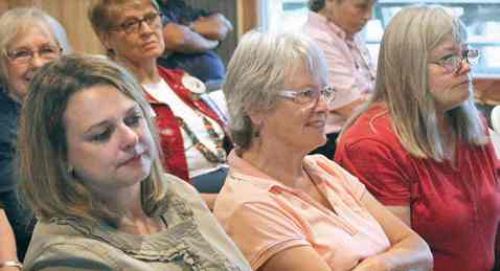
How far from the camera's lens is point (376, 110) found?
220 centimetres

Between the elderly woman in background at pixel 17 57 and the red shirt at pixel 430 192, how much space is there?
0.84 m

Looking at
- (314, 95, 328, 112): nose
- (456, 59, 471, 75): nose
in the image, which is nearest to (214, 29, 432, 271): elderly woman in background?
(314, 95, 328, 112): nose

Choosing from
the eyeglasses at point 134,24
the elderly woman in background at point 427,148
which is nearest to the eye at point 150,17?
the eyeglasses at point 134,24

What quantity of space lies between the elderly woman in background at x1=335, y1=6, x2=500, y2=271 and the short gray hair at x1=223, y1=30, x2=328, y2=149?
329mm

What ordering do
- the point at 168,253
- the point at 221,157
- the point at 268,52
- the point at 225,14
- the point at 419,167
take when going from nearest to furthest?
the point at 168,253 → the point at 268,52 → the point at 419,167 → the point at 221,157 → the point at 225,14

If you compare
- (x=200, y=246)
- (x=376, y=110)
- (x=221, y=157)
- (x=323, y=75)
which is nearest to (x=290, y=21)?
(x=221, y=157)

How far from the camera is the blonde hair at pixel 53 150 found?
144 cm

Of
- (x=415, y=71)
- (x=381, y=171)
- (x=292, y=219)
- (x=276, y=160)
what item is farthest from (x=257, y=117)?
(x=415, y=71)

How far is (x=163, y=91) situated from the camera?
2.59 m

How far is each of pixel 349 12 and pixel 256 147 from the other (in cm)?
133

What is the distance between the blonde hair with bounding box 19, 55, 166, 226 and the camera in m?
1.44

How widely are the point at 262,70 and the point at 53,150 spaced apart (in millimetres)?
553

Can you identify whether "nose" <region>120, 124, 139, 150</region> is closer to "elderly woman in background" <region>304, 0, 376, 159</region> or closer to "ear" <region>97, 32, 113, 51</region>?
"ear" <region>97, 32, 113, 51</region>

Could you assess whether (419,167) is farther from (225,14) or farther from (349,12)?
(225,14)
